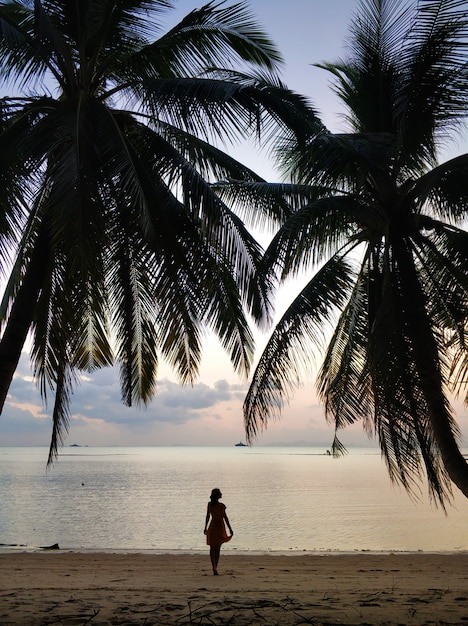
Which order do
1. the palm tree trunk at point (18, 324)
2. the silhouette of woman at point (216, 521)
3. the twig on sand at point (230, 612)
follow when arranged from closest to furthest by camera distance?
the twig on sand at point (230, 612) < the palm tree trunk at point (18, 324) < the silhouette of woman at point (216, 521)

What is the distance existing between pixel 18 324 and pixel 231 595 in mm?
3891

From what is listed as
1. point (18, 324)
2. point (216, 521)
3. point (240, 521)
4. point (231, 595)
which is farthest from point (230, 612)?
point (240, 521)

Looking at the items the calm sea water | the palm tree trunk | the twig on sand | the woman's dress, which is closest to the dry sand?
the twig on sand

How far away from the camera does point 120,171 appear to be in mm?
7465

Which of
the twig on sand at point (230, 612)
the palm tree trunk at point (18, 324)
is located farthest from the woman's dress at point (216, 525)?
the palm tree trunk at point (18, 324)

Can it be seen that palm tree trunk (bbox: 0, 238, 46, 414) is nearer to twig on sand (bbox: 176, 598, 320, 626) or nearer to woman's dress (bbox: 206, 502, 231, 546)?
twig on sand (bbox: 176, 598, 320, 626)

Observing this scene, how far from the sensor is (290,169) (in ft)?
43.4

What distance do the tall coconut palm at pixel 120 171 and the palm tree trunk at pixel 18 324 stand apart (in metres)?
0.01

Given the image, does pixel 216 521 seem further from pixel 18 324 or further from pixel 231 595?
pixel 18 324

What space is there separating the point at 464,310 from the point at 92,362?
6.36 meters

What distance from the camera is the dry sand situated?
20.3ft

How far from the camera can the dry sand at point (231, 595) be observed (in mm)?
6180

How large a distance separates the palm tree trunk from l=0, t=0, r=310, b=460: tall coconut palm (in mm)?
12

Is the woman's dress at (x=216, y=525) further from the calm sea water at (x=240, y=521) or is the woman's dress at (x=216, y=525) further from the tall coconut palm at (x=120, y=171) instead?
the calm sea water at (x=240, y=521)
